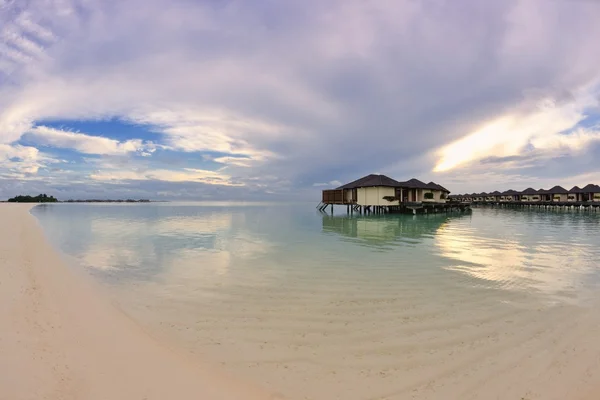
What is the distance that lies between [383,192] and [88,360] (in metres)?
38.0

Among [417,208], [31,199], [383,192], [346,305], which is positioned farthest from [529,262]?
[31,199]

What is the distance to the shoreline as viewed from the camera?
332 cm

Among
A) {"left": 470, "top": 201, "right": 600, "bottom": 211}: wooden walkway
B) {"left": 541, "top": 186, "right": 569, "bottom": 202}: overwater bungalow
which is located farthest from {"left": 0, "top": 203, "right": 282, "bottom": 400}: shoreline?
{"left": 541, "top": 186, "right": 569, "bottom": 202}: overwater bungalow

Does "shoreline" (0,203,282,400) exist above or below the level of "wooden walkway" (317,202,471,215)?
below

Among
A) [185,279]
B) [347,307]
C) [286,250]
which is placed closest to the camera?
[347,307]

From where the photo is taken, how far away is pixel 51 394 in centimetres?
317

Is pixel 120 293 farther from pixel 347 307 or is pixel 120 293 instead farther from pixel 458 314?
pixel 458 314

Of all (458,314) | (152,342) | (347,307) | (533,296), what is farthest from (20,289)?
(533,296)

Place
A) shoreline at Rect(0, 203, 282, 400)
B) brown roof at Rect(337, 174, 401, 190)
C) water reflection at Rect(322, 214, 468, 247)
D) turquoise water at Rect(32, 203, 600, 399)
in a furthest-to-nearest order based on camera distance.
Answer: brown roof at Rect(337, 174, 401, 190), water reflection at Rect(322, 214, 468, 247), turquoise water at Rect(32, 203, 600, 399), shoreline at Rect(0, 203, 282, 400)

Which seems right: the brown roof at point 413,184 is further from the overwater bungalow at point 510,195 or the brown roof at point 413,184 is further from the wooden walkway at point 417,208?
the overwater bungalow at point 510,195

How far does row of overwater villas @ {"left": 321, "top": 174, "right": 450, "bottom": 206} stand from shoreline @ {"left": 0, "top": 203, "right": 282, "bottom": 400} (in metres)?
35.7

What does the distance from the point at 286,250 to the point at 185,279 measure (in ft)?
17.5

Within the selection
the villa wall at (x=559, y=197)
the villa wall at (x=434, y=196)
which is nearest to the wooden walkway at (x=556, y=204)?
the villa wall at (x=559, y=197)

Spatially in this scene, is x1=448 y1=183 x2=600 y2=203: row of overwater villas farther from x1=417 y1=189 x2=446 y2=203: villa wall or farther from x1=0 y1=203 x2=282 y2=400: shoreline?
x1=0 y1=203 x2=282 y2=400: shoreline
